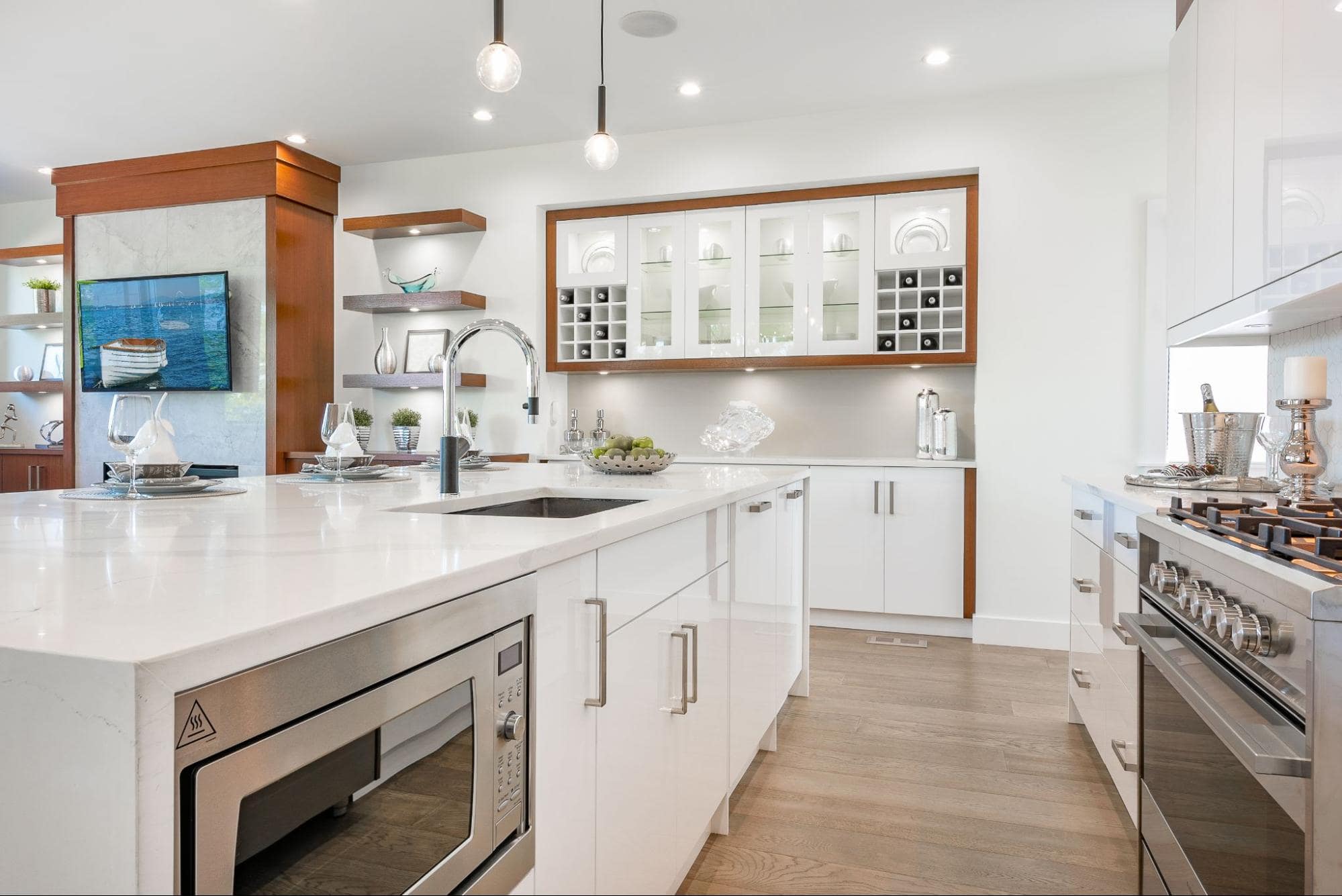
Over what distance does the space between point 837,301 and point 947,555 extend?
141cm

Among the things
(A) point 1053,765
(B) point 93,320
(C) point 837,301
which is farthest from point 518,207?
(A) point 1053,765

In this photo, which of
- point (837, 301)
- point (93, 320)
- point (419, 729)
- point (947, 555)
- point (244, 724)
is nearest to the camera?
point (244, 724)

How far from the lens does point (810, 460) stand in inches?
169

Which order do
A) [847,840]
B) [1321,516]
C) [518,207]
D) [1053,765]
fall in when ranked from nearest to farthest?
[1321,516] → [847,840] → [1053,765] → [518,207]

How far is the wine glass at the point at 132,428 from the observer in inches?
65.1

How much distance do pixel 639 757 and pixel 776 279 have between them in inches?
136

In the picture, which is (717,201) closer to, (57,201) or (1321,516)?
(1321,516)

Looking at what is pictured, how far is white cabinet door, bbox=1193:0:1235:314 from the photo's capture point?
2137mm

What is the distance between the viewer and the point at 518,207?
4.87 meters

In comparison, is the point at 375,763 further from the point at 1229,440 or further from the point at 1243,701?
the point at 1229,440

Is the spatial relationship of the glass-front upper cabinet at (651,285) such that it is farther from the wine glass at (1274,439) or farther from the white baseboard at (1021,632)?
the wine glass at (1274,439)

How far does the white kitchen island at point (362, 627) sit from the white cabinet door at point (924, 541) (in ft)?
5.90

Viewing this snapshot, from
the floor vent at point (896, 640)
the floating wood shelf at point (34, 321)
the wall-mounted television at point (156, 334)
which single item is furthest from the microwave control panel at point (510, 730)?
the floating wood shelf at point (34, 321)

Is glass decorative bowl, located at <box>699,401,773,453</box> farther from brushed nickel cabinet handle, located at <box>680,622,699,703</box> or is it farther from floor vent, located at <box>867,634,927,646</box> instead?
brushed nickel cabinet handle, located at <box>680,622,699,703</box>
